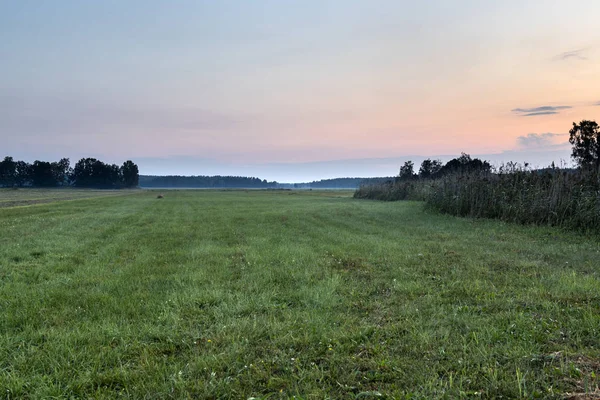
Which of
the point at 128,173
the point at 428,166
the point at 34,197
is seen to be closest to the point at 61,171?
the point at 128,173

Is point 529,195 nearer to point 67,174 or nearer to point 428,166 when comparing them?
point 428,166

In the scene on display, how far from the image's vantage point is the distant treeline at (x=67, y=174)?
12815 cm

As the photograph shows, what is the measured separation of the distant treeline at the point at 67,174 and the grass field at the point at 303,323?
153 m

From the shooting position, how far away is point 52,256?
8328mm

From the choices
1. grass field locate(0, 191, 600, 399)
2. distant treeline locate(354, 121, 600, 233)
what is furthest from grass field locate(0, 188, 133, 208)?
distant treeline locate(354, 121, 600, 233)

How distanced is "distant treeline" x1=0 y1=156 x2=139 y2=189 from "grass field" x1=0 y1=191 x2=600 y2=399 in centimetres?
15324

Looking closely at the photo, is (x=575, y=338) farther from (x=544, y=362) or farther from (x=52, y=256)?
(x=52, y=256)

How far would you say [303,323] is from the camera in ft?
14.1

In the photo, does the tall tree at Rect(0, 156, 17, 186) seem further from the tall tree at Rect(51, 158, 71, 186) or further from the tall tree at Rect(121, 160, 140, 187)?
the tall tree at Rect(121, 160, 140, 187)

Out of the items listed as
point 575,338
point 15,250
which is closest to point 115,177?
point 15,250

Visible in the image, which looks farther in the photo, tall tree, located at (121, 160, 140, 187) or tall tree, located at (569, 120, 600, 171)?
tall tree, located at (121, 160, 140, 187)

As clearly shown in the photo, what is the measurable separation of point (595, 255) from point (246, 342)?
873 cm

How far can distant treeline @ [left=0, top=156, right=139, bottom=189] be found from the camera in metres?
128

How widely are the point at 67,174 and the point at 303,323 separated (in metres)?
177
